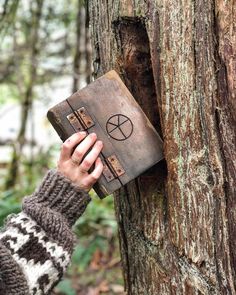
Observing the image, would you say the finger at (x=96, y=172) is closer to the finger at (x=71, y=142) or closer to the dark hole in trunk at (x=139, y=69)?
the finger at (x=71, y=142)

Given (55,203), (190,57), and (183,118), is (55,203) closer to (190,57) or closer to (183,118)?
→ (183,118)

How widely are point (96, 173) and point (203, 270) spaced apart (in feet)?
1.43

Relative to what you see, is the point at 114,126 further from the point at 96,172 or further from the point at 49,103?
the point at 49,103

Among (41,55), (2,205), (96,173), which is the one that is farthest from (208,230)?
(41,55)

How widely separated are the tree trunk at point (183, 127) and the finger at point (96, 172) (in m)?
0.19

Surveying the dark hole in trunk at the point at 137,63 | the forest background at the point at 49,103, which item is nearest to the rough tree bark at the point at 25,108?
the forest background at the point at 49,103

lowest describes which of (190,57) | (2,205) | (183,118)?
(2,205)

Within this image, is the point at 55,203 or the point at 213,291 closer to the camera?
the point at 213,291

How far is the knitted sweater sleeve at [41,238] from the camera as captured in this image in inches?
57.2

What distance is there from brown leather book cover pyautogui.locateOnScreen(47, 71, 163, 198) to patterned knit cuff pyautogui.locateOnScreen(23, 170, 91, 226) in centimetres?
8

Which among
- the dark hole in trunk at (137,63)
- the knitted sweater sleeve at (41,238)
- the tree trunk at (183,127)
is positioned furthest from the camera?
the dark hole in trunk at (137,63)

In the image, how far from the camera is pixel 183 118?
4.71ft

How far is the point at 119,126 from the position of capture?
1546 mm

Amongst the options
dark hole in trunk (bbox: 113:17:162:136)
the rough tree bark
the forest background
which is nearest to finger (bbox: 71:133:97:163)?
dark hole in trunk (bbox: 113:17:162:136)
